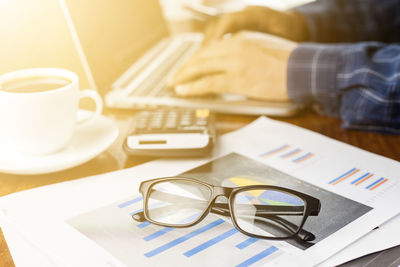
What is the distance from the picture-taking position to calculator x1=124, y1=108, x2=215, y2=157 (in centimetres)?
54

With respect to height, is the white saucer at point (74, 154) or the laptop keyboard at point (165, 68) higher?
the laptop keyboard at point (165, 68)

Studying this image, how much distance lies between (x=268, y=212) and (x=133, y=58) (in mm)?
584

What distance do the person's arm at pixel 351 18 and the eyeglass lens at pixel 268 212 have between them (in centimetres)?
66

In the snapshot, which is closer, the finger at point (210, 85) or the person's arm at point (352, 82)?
the person's arm at point (352, 82)

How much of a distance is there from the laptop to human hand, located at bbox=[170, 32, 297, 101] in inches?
0.6

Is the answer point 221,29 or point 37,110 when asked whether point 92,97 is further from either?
point 221,29

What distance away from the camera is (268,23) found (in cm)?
97

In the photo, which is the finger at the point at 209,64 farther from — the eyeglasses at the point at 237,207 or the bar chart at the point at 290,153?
the eyeglasses at the point at 237,207

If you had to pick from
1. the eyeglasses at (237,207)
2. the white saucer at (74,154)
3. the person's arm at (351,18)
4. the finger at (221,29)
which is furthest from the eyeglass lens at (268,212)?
the person's arm at (351,18)

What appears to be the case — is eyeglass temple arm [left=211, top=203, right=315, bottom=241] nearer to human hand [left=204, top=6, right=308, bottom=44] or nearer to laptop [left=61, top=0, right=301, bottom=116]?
laptop [left=61, top=0, right=301, bottom=116]

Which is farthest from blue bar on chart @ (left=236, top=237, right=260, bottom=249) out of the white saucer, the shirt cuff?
the shirt cuff

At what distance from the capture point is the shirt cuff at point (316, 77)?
664mm

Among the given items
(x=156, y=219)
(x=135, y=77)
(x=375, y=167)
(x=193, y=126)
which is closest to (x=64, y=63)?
(x=135, y=77)

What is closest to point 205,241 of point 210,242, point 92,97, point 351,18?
point 210,242
